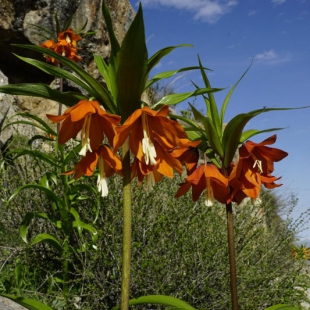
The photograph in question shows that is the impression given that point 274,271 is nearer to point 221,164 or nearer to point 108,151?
point 221,164

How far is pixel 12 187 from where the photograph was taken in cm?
388

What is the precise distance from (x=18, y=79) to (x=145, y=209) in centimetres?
503

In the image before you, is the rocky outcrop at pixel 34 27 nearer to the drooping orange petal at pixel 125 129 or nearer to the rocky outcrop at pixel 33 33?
the rocky outcrop at pixel 33 33

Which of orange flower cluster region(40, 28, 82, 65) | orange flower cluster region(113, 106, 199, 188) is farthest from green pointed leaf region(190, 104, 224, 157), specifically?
orange flower cluster region(40, 28, 82, 65)

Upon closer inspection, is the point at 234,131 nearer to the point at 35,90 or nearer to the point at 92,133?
the point at 92,133

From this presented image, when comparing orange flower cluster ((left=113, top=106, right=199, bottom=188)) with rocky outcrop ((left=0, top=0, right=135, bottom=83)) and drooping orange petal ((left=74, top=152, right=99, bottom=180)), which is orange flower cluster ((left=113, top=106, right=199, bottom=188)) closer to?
drooping orange petal ((left=74, top=152, right=99, bottom=180))

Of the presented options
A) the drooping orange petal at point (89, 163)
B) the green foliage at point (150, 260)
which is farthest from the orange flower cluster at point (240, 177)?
the green foliage at point (150, 260)

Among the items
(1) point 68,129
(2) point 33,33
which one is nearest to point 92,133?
(1) point 68,129

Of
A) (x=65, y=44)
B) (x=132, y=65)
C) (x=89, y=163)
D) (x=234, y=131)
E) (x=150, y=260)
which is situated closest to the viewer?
(x=132, y=65)

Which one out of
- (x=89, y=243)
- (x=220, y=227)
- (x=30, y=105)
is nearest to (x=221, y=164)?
(x=89, y=243)

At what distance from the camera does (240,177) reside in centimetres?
153

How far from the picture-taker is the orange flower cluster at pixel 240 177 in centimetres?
148

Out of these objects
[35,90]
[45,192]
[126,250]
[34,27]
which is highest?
[34,27]

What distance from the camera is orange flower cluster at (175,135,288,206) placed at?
148 centimetres
